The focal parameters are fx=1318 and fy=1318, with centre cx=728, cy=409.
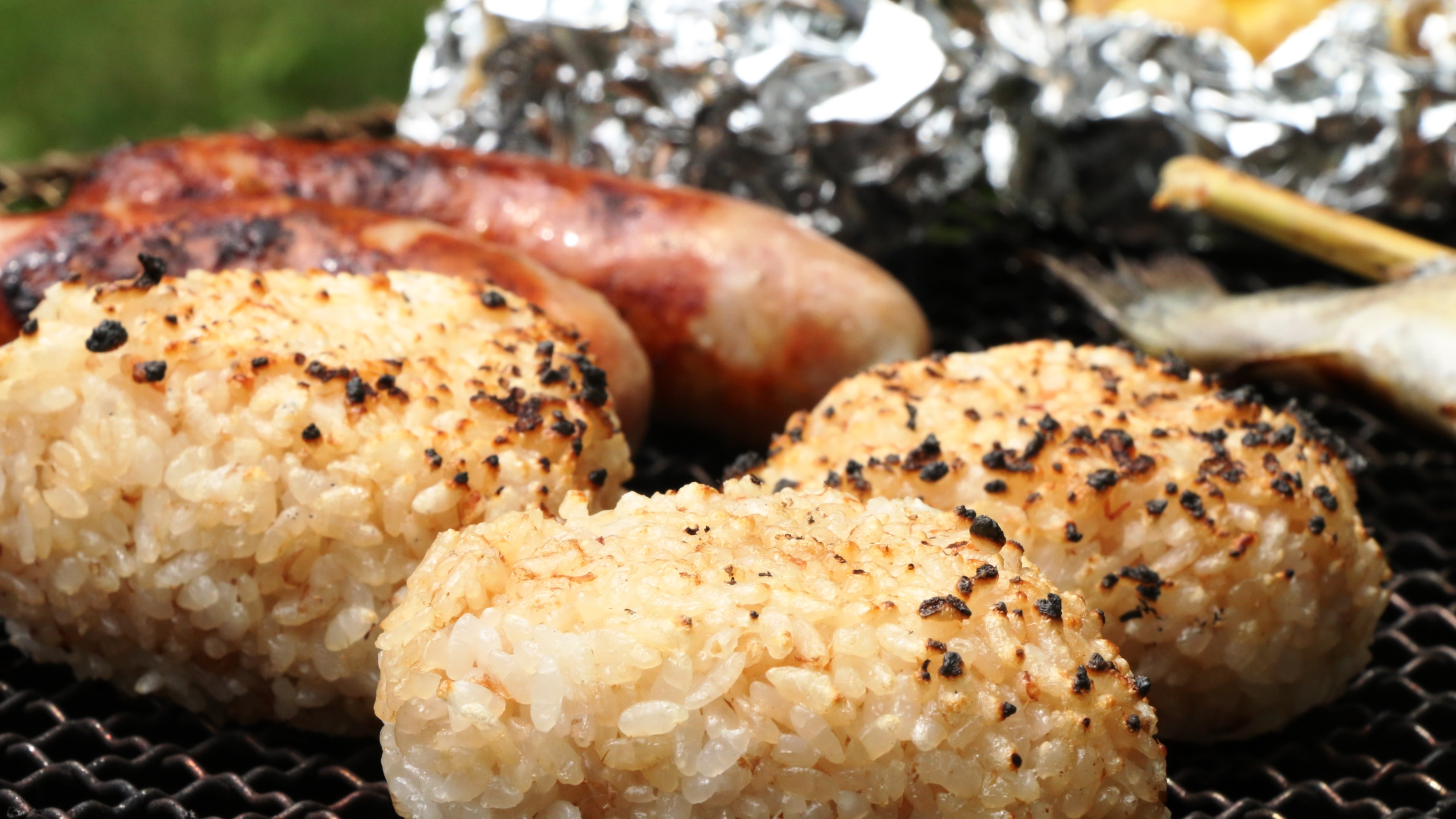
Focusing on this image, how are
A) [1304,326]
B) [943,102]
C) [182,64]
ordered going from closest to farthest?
[1304,326], [943,102], [182,64]

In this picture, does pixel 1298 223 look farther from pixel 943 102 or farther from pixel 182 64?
pixel 182 64

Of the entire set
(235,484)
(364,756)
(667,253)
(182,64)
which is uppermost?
(235,484)

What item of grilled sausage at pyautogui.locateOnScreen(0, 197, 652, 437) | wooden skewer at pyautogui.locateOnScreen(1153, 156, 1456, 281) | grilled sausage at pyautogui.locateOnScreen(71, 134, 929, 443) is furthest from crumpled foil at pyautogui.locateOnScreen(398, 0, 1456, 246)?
grilled sausage at pyautogui.locateOnScreen(0, 197, 652, 437)

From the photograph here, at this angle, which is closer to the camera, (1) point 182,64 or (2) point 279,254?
(2) point 279,254

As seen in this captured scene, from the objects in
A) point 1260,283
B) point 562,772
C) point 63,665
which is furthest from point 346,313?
point 1260,283

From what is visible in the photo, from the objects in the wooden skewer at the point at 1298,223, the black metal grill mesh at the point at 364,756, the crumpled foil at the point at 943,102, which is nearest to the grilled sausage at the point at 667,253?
the crumpled foil at the point at 943,102

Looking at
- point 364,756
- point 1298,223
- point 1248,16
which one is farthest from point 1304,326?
point 364,756

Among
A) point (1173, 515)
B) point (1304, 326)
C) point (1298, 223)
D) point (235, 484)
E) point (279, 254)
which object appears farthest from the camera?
point (1298, 223)
